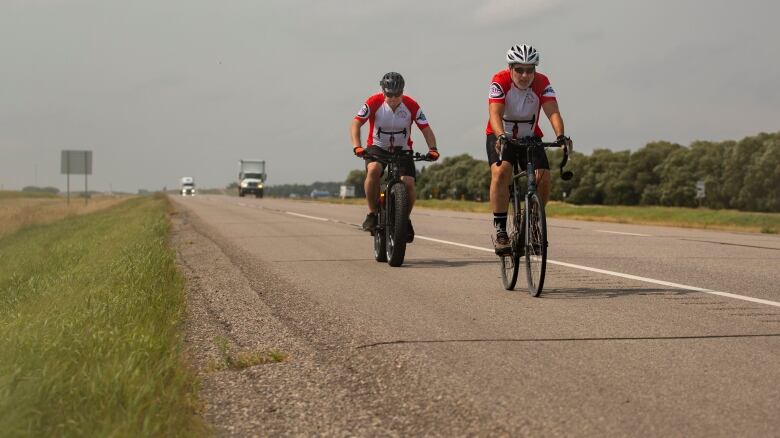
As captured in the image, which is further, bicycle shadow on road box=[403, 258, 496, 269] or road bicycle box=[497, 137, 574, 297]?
bicycle shadow on road box=[403, 258, 496, 269]

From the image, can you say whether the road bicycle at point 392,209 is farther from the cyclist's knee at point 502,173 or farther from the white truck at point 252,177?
the white truck at point 252,177

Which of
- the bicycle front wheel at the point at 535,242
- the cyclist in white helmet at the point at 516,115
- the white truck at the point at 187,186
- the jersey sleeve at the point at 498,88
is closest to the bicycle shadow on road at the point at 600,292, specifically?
the bicycle front wheel at the point at 535,242

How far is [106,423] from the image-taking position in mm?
2928

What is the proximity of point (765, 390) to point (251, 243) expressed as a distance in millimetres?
10090

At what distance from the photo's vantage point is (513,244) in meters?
7.22

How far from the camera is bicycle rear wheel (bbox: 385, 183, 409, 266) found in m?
9.18

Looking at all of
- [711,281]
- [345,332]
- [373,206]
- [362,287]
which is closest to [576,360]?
[345,332]

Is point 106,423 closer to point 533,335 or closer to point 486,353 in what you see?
point 486,353

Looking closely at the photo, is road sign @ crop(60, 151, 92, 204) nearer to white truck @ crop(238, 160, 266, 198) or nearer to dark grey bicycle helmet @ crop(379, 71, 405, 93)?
white truck @ crop(238, 160, 266, 198)

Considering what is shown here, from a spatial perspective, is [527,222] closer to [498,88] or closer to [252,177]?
[498,88]

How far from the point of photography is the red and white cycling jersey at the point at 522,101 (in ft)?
23.7

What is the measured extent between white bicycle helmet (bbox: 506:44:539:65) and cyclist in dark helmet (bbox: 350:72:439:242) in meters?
2.55

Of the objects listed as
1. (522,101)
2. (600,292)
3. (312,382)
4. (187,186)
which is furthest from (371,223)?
(187,186)

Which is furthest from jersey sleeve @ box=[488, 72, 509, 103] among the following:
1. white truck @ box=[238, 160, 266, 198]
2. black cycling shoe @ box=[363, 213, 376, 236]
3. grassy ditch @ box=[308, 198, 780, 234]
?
white truck @ box=[238, 160, 266, 198]
